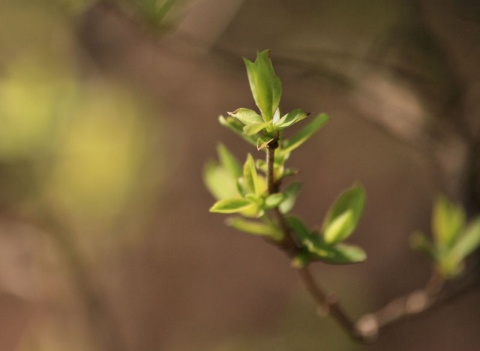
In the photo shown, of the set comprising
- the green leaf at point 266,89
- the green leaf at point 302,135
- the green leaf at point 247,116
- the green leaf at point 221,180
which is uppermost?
the green leaf at point 221,180

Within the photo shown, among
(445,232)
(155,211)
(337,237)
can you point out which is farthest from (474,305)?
(337,237)

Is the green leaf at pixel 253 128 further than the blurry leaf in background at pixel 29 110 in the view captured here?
No

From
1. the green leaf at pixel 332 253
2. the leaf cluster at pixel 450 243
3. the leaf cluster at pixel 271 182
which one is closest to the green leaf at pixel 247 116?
the leaf cluster at pixel 271 182

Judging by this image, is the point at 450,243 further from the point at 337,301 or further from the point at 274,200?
the point at 274,200

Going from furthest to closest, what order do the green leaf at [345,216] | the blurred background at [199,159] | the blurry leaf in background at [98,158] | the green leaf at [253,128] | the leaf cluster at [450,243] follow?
the blurry leaf in background at [98,158] < the blurred background at [199,159] < the leaf cluster at [450,243] < the green leaf at [345,216] < the green leaf at [253,128]

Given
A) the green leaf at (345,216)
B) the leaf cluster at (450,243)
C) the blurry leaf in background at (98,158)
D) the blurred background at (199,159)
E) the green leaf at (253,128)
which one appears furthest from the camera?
the blurry leaf in background at (98,158)

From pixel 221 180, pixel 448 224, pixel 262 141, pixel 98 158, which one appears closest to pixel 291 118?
pixel 262 141

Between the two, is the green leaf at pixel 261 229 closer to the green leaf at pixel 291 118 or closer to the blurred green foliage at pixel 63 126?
the green leaf at pixel 291 118
